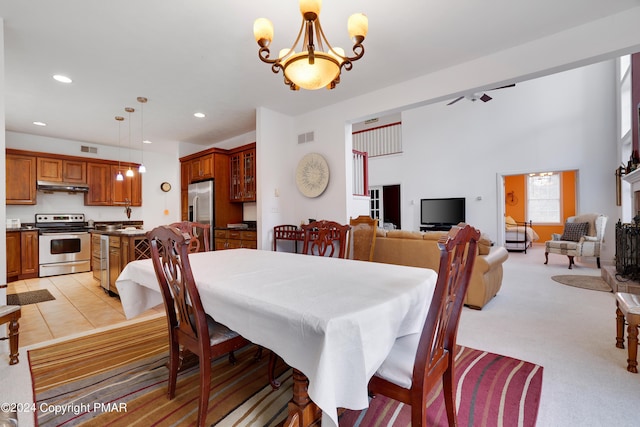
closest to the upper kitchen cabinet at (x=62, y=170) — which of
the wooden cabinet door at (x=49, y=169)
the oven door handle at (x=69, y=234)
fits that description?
the wooden cabinet door at (x=49, y=169)

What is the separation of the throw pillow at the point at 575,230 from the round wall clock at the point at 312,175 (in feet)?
16.5

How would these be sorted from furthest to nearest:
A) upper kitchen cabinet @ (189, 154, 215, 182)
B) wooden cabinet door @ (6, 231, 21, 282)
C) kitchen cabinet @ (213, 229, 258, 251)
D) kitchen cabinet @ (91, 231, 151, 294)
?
1. upper kitchen cabinet @ (189, 154, 215, 182)
2. wooden cabinet door @ (6, 231, 21, 282)
3. kitchen cabinet @ (213, 229, 258, 251)
4. kitchen cabinet @ (91, 231, 151, 294)

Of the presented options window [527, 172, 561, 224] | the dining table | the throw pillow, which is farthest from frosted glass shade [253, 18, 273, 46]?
window [527, 172, 561, 224]

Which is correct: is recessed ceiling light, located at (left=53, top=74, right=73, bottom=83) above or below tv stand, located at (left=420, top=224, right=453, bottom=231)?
above

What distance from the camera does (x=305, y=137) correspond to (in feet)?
14.7

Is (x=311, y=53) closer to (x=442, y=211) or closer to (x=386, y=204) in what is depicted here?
(x=442, y=211)

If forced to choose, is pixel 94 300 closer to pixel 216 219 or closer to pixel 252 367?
pixel 216 219

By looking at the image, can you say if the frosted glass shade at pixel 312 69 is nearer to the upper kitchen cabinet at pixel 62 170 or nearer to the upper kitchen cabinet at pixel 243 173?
the upper kitchen cabinet at pixel 243 173

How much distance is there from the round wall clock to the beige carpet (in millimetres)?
3755

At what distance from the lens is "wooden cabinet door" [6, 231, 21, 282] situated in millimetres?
4566

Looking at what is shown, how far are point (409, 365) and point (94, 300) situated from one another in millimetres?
3981

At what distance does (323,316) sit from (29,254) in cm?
613

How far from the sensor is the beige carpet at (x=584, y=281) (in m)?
3.89

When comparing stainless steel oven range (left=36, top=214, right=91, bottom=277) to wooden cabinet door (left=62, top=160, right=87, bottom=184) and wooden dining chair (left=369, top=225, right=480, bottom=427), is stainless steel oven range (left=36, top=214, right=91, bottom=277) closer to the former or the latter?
wooden cabinet door (left=62, top=160, right=87, bottom=184)
